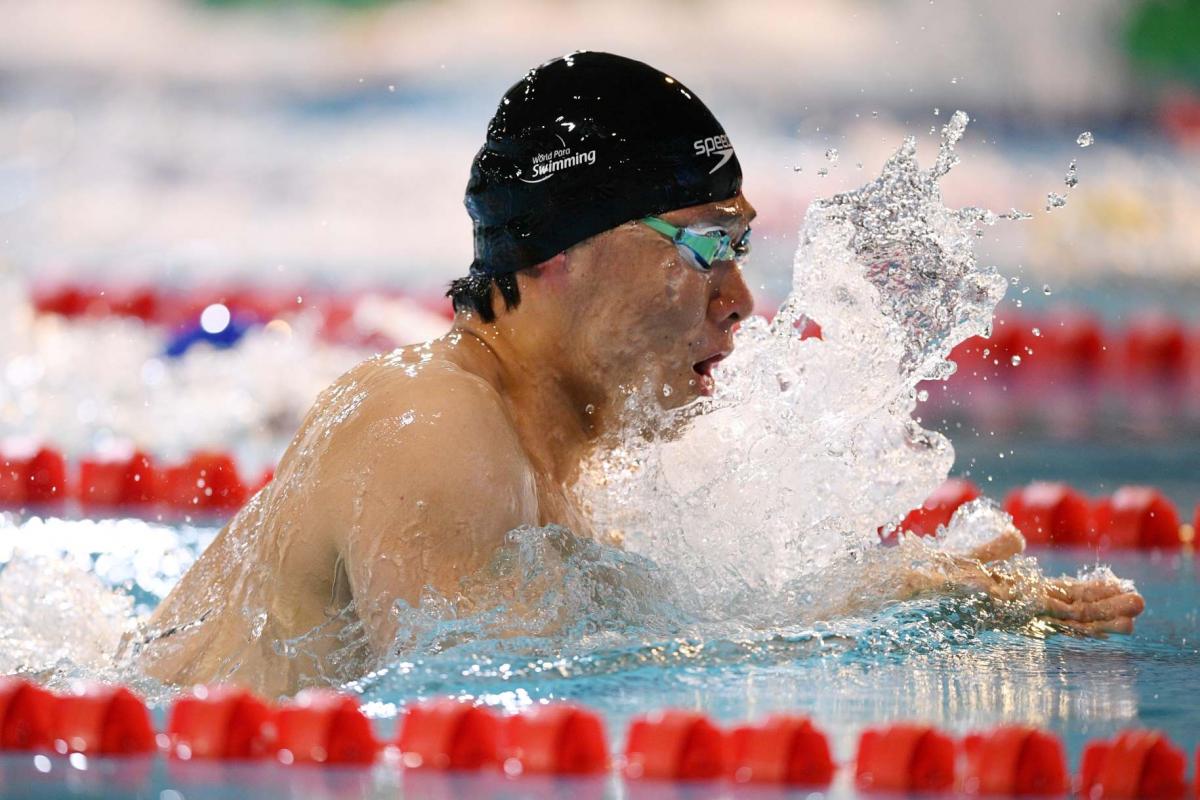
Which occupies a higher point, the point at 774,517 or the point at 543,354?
the point at 543,354

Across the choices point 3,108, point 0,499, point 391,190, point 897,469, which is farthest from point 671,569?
point 3,108

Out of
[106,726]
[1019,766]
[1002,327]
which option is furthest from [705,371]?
[1002,327]

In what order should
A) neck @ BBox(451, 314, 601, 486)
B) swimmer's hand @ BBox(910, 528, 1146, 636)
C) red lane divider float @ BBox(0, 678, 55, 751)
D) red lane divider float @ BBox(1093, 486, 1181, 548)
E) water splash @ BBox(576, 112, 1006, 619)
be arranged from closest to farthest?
red lane divider float @ BBox(0, 678, 55, 751)
neck @ BBox(451, 314, 601, 486)
swimmer's hand @ BBox(910, 528, 1146, 636)
water splash @ BBox(576, 112, 1006, 619)
red lane divider float @ BBox(1093, 486, 1181, 548)

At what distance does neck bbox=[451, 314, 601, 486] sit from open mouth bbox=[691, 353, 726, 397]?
0.17 m

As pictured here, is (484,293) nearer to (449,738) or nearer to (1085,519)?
(449,738)

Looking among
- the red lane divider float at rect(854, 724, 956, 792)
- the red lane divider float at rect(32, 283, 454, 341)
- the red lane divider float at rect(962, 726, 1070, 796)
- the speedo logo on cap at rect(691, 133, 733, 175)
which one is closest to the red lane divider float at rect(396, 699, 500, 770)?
the red lane divider float at rect(854, 724, 956, 792)

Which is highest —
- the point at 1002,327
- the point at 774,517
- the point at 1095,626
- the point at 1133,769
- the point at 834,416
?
the point at 1002,327

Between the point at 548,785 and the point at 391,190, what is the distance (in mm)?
10366

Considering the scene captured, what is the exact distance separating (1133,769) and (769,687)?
0.56 meters

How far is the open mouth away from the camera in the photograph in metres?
2.58

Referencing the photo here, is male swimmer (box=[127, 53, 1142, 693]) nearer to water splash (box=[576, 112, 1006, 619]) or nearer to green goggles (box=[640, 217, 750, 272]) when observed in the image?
green goggles (box=[640, 217, 750, 272])

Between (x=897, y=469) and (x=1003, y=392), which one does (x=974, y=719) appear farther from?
(x=1003, y=392)

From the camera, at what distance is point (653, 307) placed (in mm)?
2523

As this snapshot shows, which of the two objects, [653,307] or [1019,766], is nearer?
[1019,766]
